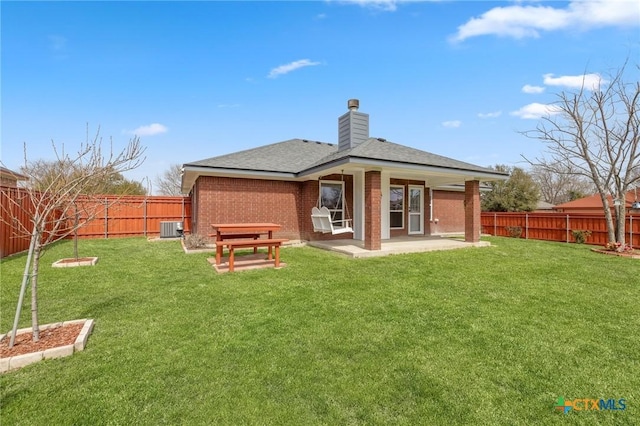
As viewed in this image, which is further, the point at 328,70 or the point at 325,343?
the point at 328,70

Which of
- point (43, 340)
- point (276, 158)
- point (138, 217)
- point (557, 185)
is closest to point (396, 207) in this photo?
point (276, 158)

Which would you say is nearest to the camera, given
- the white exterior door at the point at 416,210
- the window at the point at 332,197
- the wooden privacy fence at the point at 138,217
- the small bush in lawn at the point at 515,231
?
the window at the point at 332,197

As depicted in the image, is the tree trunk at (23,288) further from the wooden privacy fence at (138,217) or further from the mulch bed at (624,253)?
the mulch bed at (624,253)

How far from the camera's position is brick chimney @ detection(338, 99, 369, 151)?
35.2 ft

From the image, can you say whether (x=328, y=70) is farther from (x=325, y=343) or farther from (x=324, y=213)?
(x=325, y=343)

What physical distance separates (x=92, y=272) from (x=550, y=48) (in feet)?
45.6

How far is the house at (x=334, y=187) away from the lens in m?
9.30

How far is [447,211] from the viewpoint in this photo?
16031 mm

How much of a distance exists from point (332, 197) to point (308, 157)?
235cm

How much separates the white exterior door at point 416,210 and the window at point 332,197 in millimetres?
3271

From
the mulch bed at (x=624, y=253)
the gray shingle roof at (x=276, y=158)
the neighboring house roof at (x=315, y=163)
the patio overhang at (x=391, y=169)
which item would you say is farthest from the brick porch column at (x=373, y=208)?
the mulch bed at (x=624, y=253)

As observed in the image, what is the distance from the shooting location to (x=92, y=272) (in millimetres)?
6254

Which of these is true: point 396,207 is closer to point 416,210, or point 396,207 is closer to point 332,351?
point 416,210

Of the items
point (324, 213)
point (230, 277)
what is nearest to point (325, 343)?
point (230, 277)
